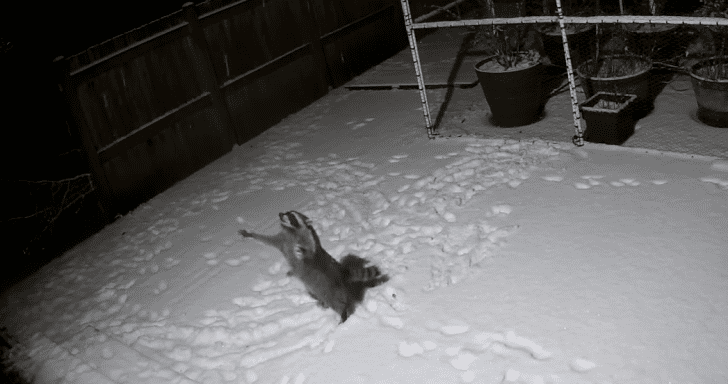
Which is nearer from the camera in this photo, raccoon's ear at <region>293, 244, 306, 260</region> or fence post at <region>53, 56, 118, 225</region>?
raccoon's ear at <region>293, 244, 306, 260</region>

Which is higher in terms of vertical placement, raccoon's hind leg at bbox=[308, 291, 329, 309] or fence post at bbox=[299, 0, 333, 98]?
fence post at bbox=[299, 0, 333, 98]

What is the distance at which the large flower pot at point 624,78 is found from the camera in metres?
6.92

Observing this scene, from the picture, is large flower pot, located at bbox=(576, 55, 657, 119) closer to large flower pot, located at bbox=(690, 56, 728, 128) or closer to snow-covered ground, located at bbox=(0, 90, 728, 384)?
large flower pot, located at bbox=(690, 56, 728, 128)

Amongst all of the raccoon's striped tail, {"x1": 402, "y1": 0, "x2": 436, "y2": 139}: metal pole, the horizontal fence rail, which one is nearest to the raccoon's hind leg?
the raccoon's striped tail

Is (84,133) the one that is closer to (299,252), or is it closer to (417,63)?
(299,252)

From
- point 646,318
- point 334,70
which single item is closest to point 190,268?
point 646,318

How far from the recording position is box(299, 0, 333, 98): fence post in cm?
967

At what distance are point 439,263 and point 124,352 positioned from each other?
8.55 ft

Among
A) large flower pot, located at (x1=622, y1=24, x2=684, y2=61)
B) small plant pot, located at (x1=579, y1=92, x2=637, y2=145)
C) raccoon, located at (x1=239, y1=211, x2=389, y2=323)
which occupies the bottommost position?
raccoon, located at (x1=239, y1=211, x2=389, y2=323)

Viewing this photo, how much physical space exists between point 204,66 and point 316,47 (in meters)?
2.17

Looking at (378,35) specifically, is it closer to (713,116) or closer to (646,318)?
(713,116)

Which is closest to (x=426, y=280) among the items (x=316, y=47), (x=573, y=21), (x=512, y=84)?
(x=573, y=21)

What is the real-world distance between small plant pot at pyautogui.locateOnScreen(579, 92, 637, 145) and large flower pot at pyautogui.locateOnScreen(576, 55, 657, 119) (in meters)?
0.19

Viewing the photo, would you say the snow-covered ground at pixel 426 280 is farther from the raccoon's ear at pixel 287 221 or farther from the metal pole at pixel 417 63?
the metal pole at pixel 417 63
